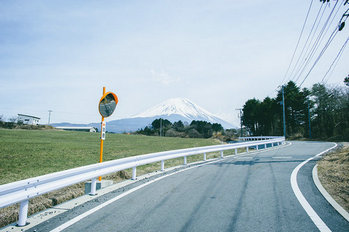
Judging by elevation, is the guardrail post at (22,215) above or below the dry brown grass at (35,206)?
above

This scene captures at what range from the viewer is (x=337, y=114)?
A: 43.5m

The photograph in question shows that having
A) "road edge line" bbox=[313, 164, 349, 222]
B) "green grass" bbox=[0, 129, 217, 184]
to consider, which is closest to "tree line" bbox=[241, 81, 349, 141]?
"green grass" bbox=[0, 129, 217, 184]

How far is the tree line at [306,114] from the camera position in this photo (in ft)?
139

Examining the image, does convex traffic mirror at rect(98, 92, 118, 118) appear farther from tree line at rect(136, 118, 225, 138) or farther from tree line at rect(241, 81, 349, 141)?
tree line at rect(136, 118, 225, 138)

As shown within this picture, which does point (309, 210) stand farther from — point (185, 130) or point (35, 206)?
point (185, 130)

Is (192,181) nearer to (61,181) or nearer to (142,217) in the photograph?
(142,217)

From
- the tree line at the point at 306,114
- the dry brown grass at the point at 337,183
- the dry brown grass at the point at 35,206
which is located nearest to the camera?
the dry brown grass at the point at 35,206

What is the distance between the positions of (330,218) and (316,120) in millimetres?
55824

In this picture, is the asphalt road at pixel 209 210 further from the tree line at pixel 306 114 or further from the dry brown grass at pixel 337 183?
the tree line at pixel 306 114

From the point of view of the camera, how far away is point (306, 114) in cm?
5391

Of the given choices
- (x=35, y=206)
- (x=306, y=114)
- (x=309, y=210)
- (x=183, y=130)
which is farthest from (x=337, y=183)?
(x=183, y=130)

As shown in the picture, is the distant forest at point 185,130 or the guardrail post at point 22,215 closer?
the guardrail post at point 22,215

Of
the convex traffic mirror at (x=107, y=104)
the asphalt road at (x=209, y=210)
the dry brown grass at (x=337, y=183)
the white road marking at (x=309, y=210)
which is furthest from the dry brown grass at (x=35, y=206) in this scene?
the dry brown grass at (x=337, y=183)

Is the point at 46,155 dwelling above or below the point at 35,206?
above
